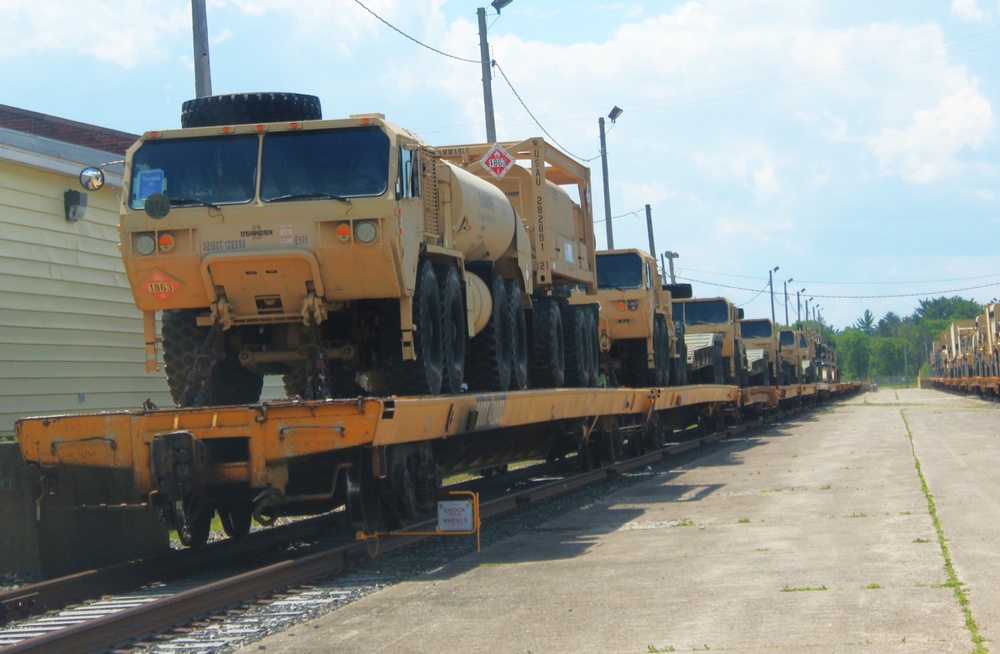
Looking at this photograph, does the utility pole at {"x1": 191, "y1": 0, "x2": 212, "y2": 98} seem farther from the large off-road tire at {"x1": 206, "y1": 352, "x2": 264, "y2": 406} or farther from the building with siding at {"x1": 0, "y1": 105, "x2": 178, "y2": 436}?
the large off-road tire at {"x1": 206, "y1": 352, "x2": 264, "y2": 406}

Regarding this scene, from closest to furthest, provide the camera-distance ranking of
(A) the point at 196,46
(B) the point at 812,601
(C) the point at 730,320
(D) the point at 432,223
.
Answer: (B) the point at 812,601, (D) the point at 432,223, (A) the point at 196,46, (C) the point at 730,320

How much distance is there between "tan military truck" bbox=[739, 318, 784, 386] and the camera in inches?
1326

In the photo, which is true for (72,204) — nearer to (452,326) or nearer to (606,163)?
(452,326)

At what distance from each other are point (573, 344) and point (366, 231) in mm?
6605

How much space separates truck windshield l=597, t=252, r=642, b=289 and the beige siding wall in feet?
23.8

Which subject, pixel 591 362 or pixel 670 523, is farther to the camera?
pixel 591 362

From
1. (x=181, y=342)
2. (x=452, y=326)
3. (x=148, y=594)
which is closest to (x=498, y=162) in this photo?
(x=452, y=326)

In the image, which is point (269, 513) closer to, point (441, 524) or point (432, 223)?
point (441, 524)

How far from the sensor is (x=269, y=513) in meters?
9.27

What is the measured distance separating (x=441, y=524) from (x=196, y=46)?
286 inches

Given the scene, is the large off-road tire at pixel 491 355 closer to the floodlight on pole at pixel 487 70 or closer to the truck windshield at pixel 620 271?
the truck windshield at pixel 620 271

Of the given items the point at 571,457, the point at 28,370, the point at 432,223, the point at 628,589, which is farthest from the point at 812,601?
the point at 571,457

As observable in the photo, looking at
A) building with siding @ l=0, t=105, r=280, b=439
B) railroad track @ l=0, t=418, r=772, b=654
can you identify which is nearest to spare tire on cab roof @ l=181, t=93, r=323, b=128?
railroad track @ l=0, t=418, r=772, b=654

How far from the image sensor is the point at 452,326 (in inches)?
441
